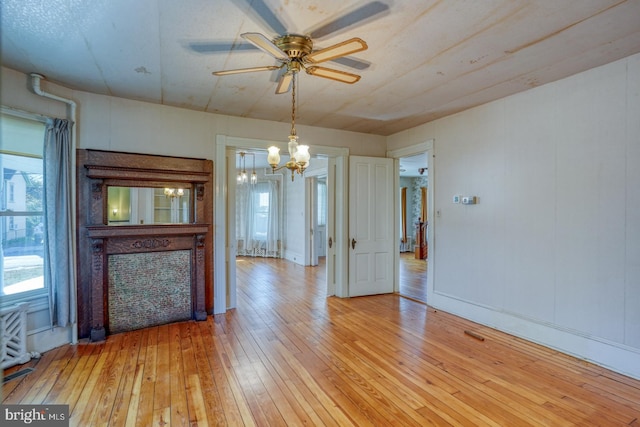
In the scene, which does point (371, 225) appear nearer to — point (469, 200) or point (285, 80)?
point (469, 200)

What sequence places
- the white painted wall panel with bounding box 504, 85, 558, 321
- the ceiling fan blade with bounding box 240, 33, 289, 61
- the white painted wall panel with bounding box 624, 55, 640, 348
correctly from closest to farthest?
1. the ceiling fan blade with bounding box 240, 33, 289, 61
2. the white painted wall panel with bounding box 624, 55, 640, 348
3. the white painted wall panel with bounding box 504, 85, 558, 321

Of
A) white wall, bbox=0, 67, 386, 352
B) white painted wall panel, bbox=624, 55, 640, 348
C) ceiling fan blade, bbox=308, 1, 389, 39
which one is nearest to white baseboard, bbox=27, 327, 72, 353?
white wall, bbox=0, 67, 386, 352

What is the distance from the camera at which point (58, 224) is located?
332cm

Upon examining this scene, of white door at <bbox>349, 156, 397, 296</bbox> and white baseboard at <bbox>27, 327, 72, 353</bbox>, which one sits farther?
white door at <bbox>349, 156, 397, 296</bbox>

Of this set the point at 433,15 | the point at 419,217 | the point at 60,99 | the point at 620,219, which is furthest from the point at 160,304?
the point at 419,217

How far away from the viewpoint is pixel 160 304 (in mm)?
3965

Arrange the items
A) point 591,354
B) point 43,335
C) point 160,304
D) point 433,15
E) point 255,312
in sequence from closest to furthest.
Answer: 1. point 433,15
2. point 591,354
3. point 43,335
4. point 160,304
5. point 255,312

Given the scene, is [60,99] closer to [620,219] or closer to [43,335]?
[43,335]

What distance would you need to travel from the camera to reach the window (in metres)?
3.10

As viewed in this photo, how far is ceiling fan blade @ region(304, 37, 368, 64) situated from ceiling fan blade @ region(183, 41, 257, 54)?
0.59m

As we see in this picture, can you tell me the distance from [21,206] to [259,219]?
6397 mm

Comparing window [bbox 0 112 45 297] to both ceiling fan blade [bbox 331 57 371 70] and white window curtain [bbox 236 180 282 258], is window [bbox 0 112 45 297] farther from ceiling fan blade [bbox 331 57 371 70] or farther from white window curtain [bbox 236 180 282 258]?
white window curtain [bbox 236 180 282 258]

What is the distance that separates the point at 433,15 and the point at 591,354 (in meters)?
3.28

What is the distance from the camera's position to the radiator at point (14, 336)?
9.66ft
